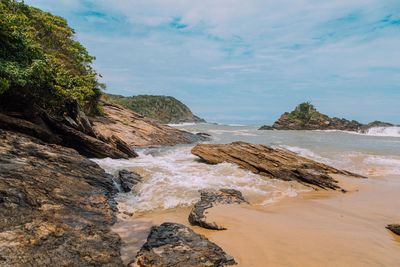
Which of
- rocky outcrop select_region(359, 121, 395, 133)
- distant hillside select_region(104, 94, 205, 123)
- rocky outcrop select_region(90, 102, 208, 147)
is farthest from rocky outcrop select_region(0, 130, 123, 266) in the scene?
distant hillside select_region(104, 94, 205, 123)

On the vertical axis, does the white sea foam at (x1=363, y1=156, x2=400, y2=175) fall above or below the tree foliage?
below

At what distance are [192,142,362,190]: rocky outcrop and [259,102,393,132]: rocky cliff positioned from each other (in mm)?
82196

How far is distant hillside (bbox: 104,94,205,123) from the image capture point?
119 m

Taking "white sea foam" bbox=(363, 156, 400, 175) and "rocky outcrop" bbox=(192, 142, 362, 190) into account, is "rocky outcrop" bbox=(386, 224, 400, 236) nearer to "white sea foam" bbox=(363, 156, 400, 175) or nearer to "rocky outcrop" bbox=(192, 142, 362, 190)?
"rocky outcrop" bbox=(192, 142, 362, 190)

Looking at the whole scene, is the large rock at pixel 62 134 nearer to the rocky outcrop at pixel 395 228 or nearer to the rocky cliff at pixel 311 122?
the rocky outcrop at pixel 395 228

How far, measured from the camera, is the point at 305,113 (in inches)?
3888

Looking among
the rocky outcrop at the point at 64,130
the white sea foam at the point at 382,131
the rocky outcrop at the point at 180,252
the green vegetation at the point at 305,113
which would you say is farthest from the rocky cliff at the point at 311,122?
the rocky outcrop at the point at 180,252

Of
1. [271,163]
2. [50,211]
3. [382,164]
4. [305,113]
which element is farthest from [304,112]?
[50,211]

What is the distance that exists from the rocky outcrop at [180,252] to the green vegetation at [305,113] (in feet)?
315

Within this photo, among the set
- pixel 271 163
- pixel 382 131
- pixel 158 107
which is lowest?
pixel 271 163

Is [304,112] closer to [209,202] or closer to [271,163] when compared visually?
[271,163]

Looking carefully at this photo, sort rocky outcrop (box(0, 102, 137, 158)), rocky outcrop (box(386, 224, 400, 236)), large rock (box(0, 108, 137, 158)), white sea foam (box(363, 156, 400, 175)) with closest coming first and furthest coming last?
1. rocky outcrop (box(386, 224, 400, 236))
2. large rock (box(0, 108, 137, 158))
3. rocky outcrop (box(0, 102, 137, 158))
4. white sea foam (box(363, 156, 400, 175))

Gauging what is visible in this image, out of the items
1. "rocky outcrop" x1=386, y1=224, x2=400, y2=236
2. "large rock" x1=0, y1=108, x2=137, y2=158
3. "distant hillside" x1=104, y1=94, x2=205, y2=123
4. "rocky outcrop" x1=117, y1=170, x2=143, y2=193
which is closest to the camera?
"rocky outcrop" x1=386, y1=224, x2=400, y2=236

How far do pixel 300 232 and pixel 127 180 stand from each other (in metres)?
6.35
